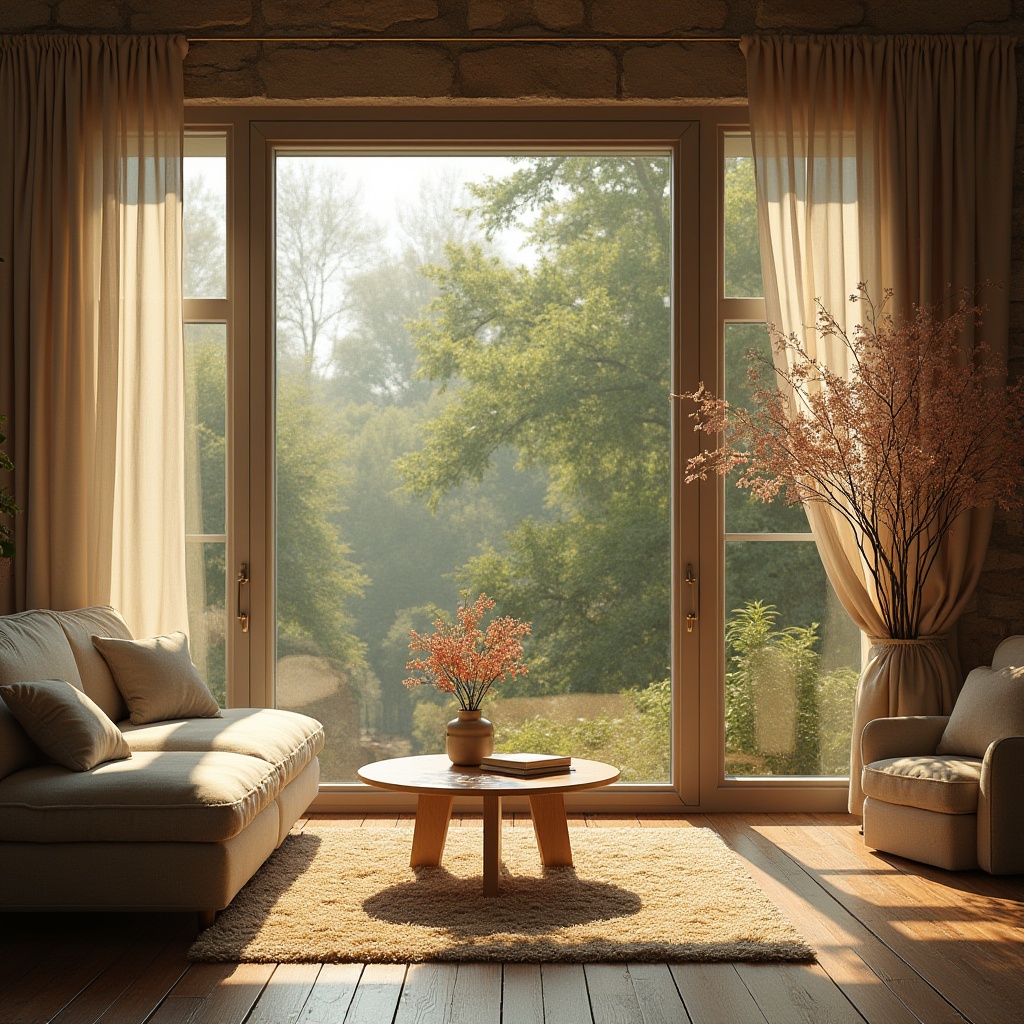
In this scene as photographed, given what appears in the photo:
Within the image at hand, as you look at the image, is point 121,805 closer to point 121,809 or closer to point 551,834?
point 121,809

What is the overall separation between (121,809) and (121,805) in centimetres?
1

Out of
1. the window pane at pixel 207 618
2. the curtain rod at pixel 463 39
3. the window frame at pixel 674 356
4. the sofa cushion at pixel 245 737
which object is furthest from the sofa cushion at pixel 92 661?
the curtain rod at pixel 463 39

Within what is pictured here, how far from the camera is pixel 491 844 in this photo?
3465mm

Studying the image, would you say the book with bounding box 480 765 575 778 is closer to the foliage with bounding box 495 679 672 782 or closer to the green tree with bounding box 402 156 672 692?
the foliage with bounding box 495 679 672 782

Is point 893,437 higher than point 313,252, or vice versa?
point 313,252

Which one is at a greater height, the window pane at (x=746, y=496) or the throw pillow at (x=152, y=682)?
the window pane at (x=746, y=496)

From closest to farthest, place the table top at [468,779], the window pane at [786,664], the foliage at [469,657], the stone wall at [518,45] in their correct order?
the table top at [468,779], the foliage at [469,657], the stone wall at [518,45], the window pane at [786,664]

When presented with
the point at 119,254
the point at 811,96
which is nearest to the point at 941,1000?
the point at 811,96

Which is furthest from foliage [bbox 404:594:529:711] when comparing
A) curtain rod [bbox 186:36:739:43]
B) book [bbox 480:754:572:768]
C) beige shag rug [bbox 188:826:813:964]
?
curtain rod [bbox 186:36:739:43]

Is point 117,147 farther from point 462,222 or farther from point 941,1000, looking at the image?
point 941,1000

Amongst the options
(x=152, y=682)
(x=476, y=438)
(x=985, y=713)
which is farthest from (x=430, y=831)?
(x=985, y=713)

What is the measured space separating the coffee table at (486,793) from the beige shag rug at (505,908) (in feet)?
0.23

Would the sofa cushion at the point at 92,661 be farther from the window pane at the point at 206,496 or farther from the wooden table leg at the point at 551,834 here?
the wooden table leg at the point at 551,834

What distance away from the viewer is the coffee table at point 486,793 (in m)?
3.40
